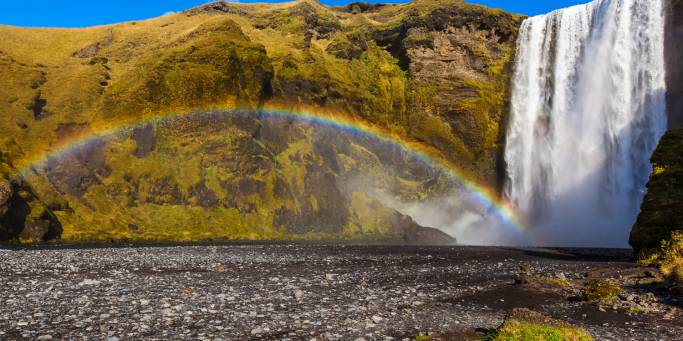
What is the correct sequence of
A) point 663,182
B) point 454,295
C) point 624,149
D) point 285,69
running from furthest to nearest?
1. point 285,69
2. point 624,149
3. point 663,182
4. point 454,295

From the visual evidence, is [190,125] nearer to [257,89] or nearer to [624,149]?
[257,89]

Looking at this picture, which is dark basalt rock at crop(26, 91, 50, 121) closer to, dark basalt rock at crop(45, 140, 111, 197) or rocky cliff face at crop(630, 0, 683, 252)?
dark basalt rock at crop(45, 140, 111, 197)

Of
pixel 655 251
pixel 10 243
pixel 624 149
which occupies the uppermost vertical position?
pixel 624 149

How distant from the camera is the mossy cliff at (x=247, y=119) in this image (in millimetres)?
84812

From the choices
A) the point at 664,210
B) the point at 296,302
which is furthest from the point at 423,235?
the point at 296,302

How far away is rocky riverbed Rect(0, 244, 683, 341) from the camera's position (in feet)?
48.0

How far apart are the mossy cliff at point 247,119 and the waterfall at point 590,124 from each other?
17.6 m

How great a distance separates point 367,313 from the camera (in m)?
17.6

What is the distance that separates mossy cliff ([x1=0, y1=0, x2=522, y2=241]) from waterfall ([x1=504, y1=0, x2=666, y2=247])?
17.6m

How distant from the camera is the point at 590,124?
8706 cm

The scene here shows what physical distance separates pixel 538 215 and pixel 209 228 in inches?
2470

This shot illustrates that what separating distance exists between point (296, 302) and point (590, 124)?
8339 cm

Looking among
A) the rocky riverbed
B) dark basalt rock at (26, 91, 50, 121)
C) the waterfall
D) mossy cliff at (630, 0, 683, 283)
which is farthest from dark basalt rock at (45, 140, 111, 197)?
mossy cliff at (630, 0, 683, 283)

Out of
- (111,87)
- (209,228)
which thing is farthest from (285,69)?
(209,228)
